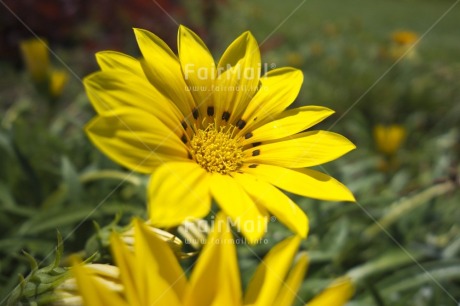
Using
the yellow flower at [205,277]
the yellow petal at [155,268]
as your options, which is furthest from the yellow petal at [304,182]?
the yellow petal at [155,268]

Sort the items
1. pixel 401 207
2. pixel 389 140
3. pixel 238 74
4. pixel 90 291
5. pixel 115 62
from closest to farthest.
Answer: pixel 90 291, pixel 115 62, pixel 238 74, pixel 401 207, pixel 389 140

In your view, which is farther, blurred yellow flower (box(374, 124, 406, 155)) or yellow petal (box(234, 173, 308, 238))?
blurred yellow flower (box(374, 124, 406, 155))

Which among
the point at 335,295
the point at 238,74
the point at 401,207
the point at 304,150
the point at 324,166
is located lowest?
the point at 401,207

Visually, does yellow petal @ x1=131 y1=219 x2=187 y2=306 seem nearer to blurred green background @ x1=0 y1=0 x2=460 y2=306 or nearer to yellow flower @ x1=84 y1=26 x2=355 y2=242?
yellow flower @ x1=84 y1=26 x2=355 y2=242

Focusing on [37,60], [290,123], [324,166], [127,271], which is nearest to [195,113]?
[290,123]

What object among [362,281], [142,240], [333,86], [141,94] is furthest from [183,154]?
[333,86]

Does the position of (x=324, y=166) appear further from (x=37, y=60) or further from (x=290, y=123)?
(x=37, y=60)

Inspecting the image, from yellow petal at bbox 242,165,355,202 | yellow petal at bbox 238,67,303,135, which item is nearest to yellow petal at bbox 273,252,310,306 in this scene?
yellow petal at bbox 242,165,355,202

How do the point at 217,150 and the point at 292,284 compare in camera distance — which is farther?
the point at 217,150
